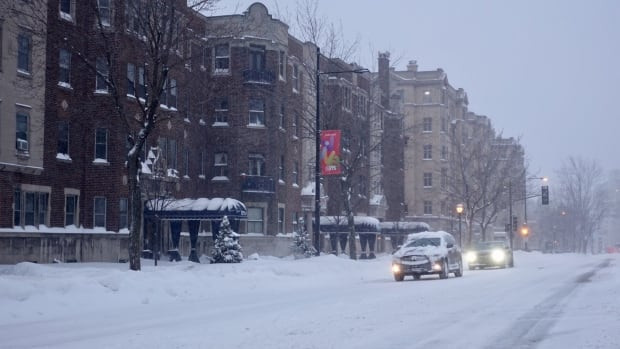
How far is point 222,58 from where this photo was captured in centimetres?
5153

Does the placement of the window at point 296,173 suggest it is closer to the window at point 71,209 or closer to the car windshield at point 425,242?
the window at point 71,209

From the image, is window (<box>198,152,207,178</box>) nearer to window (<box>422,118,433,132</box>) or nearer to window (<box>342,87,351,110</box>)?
window (<box>342,87,351,110</box>)

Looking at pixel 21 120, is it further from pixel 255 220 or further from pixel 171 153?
pixel 255 220

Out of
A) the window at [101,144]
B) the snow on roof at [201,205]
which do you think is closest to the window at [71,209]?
the window at [101,144]

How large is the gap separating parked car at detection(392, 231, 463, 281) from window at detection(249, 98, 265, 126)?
21780mm

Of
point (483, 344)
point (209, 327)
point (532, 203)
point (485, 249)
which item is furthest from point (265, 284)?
point (532, 203)

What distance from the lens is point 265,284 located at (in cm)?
2708

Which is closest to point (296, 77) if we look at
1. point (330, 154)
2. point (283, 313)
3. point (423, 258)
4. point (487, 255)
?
point (487, 255)

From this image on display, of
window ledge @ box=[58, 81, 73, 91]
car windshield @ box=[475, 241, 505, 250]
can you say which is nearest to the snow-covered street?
window ledge @ box=[58, 81, 73, 91]

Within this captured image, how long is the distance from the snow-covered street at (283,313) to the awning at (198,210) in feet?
40.8

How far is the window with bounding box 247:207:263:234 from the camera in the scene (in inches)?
2016

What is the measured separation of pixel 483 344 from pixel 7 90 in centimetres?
2626

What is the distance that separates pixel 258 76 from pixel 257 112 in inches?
87.7

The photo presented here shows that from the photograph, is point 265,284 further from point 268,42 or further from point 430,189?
point 430,189
